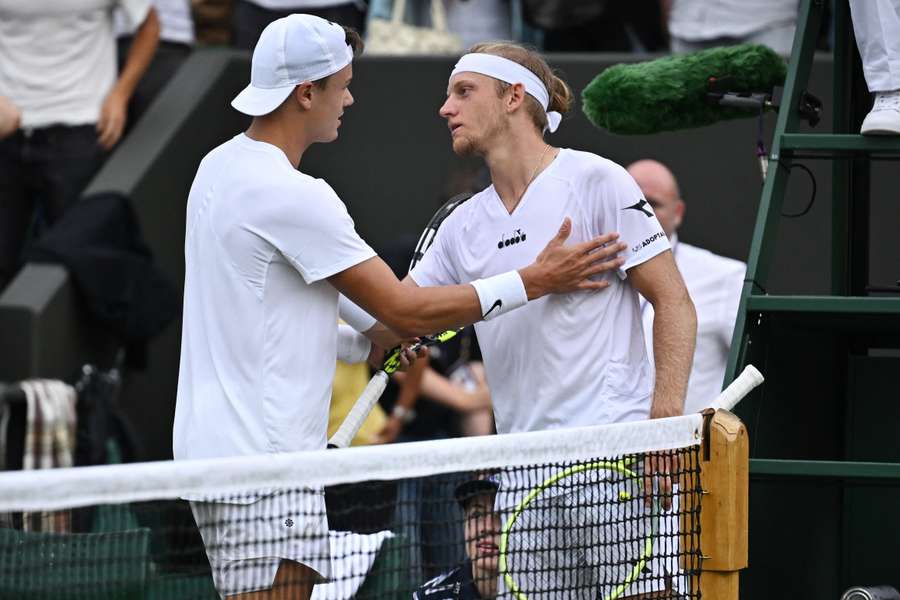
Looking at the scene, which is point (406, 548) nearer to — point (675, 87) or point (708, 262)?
point (675, 87)

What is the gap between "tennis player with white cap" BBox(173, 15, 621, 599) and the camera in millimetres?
4160

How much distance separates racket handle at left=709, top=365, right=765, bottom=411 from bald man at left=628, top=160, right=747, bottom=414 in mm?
2528

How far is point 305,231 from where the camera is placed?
4234 mm

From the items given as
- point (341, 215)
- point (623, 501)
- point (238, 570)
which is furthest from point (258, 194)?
point (623, 501)

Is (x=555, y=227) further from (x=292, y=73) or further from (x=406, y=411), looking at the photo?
(x=406, y=411)

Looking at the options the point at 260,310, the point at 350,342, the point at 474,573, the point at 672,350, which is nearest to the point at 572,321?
the point at 672,350

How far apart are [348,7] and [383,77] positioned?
17.2 inches

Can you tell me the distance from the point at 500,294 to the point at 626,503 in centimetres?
66

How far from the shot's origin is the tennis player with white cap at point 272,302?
4.16m

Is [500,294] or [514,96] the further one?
[514,96]

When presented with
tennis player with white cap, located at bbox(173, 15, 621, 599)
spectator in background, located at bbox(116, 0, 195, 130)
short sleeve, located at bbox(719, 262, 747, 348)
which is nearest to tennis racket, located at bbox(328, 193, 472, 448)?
tennis player with white cap, located at bbox(173, 15, 621, 599)

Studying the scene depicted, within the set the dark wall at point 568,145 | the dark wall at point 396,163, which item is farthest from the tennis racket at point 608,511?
the dark wall at point 396,163

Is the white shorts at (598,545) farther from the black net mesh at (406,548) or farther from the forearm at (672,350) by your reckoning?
the forearm at (672,350)

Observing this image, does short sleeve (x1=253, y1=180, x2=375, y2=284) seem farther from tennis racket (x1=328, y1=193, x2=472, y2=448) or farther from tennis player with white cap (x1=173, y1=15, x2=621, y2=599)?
tennis racket (x1=328, y1=193, x2=472, y2=448)
